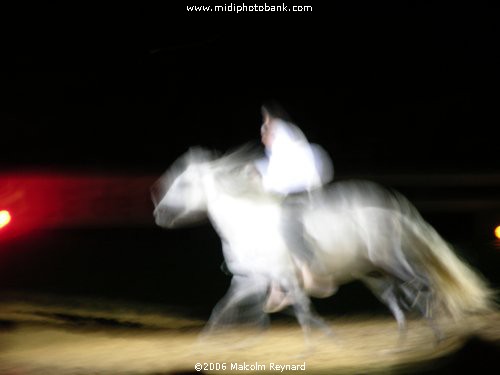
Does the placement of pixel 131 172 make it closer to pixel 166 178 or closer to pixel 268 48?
pixel 166 178

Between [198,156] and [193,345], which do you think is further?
[193,345]

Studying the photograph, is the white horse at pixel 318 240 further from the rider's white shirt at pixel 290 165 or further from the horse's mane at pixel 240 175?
the rider's white shirt at pixel 290 165

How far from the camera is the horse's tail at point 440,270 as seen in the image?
5.88m

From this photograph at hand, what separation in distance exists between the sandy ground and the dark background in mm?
2472

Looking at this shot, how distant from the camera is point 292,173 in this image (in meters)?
5.47

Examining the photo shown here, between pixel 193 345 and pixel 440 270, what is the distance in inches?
85.8

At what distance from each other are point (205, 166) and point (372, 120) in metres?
15.0

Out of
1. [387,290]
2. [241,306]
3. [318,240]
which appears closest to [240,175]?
[318,240]

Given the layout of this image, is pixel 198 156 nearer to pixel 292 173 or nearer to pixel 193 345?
pixel 292 173

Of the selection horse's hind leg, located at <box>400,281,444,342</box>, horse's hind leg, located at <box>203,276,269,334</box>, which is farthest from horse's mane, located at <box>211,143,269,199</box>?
horse's hind leg, located at <box>400,281,444,342</box>

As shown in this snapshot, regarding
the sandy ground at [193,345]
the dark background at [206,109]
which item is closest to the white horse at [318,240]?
the sandy ground at [193,345]

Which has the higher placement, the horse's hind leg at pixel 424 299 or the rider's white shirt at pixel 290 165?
the rider's white shirt at pixel 290 165

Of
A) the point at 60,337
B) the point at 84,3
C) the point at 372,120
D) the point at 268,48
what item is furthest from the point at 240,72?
the point at 60,337

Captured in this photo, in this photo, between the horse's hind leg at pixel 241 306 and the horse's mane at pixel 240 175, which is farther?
the horse's hind leg at pixel 241 306
